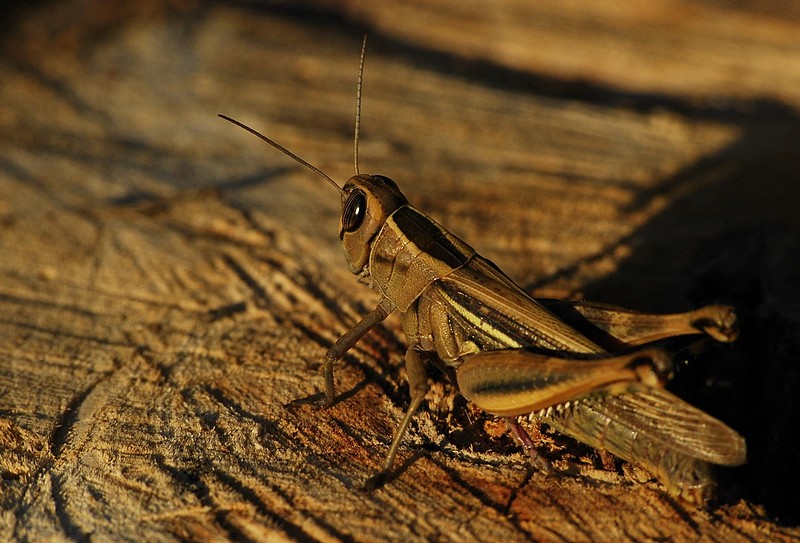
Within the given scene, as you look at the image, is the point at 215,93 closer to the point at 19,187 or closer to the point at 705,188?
the point at 19,187

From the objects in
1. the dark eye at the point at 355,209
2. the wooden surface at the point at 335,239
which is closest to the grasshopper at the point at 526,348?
the dark eye at the point at 355,209

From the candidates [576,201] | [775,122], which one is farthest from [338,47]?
[775,122]

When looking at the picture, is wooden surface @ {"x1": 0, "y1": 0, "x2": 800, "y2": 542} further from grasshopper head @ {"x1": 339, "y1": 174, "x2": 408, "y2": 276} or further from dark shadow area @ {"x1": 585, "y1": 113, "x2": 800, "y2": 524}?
grasshopper head @ {"x1": 339, "y1": 174, "x2": 408, "y2": 276}

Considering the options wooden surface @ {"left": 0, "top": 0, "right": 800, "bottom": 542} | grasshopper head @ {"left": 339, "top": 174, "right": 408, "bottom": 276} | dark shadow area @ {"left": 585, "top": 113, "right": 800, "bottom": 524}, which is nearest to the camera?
wooden surface @ {"left": 0, "top": 0, "right": 800, "bottom": 542}

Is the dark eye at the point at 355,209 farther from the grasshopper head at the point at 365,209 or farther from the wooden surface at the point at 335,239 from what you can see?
the wooden surface at the point at 335,239

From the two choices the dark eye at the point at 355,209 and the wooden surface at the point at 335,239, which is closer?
the wooden surface at the point at 335,239

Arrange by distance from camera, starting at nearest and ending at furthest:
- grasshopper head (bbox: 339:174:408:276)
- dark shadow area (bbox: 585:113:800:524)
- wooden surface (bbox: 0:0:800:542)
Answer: wooden surface (bbox: 0:0:800:542) < dark shadow area (bbox: 585:113:800:524) < grasshopper head (bbox: 339:174:408:276)

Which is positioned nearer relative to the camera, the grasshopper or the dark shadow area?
the grasshopper

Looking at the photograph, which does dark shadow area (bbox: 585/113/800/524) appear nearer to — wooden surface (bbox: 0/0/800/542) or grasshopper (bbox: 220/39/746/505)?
wooden surface (bbox: 0/0/800/542)

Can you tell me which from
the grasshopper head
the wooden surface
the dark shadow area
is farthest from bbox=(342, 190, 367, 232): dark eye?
the dark shadow area
